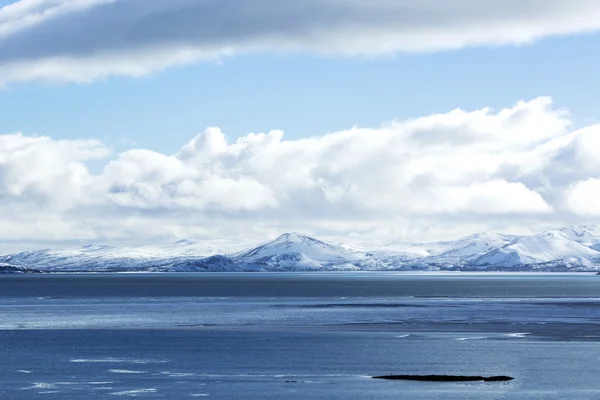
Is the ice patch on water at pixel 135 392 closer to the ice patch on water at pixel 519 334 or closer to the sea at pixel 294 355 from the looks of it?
the sea at pixel 294 355

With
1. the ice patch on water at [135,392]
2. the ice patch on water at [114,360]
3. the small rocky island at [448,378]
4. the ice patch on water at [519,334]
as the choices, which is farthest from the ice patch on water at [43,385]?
the ice patch on water at [519,334]

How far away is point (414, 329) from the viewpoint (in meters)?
113

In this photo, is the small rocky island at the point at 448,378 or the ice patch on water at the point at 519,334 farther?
the ice patch on water at the point at 519,334

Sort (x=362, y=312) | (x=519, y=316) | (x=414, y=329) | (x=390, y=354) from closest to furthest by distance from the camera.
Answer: (x=390, y=354) < (x=414, y=329) < (x=519, y=316) < (x=362, y=312)

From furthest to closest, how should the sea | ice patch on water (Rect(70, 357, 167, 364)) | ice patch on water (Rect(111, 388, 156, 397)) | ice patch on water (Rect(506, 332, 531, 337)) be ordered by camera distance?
ice patch on water (Rect(506, 332, 531, 337)), ice patch on water (Rect(70, 357, 167, 364)), the sea, ice patch on water (Rect(111, 388, 156, 397))

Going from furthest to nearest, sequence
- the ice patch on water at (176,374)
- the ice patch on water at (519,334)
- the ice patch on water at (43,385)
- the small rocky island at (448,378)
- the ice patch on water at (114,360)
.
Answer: the ice patch on water at (519,334) → the ice patch on water at (114,360) → the ice patch on water at (176,374) → the small rocky island at (448,378) → the ice patch on water at (43,385)

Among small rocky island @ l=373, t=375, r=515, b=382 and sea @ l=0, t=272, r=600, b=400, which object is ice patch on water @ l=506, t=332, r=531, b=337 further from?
small rocky island @ l=373, t=375, r=515, b=382

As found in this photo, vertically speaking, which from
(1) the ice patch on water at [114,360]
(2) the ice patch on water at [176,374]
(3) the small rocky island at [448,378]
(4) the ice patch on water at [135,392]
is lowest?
(3) the small rocky island at [448,378]

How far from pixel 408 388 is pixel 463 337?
39012mm

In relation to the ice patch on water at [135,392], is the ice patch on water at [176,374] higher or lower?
higher

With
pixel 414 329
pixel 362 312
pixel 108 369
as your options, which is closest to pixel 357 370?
pixel 108 369

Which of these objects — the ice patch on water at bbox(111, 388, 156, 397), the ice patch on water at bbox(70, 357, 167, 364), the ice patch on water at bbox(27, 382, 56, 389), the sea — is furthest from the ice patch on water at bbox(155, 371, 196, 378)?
the ice patch on water at bbox(27, 382, 56, 389)

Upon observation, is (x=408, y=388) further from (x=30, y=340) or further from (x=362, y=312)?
(x=362, y=312)

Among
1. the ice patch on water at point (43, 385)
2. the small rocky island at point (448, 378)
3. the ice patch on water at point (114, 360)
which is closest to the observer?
the ice patch on water at point (43, 385)
